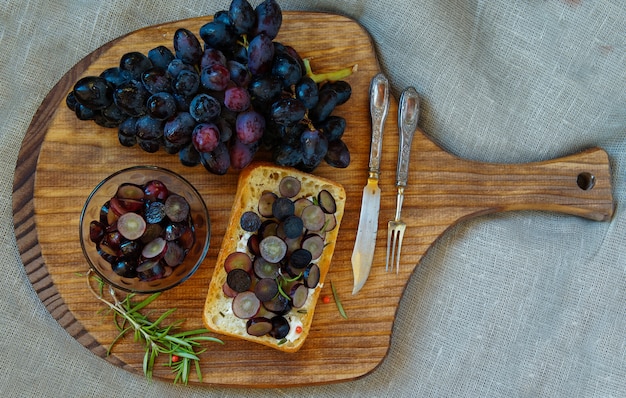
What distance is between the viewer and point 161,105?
1.08 meters

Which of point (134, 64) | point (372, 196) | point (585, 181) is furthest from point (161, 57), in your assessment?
point (585, 181)

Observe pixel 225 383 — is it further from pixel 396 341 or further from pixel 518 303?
pixel 518 303

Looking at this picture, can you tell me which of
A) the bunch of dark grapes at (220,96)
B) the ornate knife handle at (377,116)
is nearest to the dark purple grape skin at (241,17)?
the bunch of dark grapes at (220,96)

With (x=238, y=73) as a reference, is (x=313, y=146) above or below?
below

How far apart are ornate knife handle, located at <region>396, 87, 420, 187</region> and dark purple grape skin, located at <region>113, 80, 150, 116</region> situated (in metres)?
0.54

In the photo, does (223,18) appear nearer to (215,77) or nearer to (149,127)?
(215,77)

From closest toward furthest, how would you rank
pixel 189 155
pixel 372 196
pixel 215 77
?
pixel 215 77
pixel 189 155
pixel 372 196

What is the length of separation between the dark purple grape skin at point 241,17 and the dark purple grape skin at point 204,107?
15 cm

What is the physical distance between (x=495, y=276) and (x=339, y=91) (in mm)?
568

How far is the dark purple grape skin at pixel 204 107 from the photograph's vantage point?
1.08 metres

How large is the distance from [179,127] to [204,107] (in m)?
0.06

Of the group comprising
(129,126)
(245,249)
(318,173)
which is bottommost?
(245,249)

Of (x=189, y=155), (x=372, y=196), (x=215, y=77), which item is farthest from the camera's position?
(x=372, y=196)

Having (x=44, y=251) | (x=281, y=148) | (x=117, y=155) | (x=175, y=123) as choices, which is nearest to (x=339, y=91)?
(x=281, y=148)
